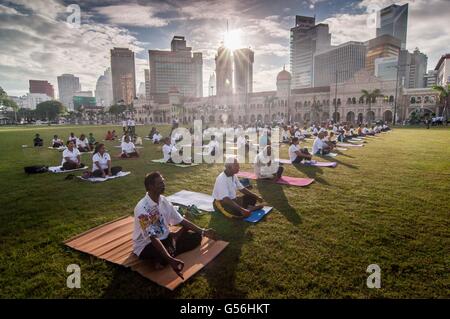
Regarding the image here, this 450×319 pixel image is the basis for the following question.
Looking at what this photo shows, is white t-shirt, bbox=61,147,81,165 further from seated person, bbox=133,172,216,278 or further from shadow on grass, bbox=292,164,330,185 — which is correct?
shadow on grass, bbox=292,164,330,185

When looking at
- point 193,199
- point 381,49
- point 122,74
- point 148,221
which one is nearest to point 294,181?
point 193,199

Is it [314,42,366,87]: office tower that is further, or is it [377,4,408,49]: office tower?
[377,4,408,49]: office tower

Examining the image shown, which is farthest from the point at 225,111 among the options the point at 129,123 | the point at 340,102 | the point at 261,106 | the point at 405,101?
the point at 129,123

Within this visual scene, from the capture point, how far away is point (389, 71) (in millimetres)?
122188

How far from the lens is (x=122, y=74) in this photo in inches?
6993

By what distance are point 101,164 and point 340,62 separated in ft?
461

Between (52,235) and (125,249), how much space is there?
5.66ft

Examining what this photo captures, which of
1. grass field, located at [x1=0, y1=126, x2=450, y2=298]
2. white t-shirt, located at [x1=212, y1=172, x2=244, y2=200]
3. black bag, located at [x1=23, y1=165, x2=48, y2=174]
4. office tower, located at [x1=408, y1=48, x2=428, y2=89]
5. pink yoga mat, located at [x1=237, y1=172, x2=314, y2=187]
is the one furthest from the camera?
office tower, located at [x1=408, y1=48, x2=428, y2=89]

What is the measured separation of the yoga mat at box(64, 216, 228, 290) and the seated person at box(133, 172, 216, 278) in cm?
14

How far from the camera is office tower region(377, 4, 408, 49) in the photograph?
583ft

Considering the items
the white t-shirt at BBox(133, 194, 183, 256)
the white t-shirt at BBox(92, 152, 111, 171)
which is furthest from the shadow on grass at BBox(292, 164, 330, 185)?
the white t-shirt at BBox(92, 152, 111, 171)

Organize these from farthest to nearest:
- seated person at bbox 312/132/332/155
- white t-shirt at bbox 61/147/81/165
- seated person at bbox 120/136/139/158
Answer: seated person at bbox 312/132/332/155 → seated person at bbox 120/136/139/158 → white t-shirt at bbox 61/147/81/165

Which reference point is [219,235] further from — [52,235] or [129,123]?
[129,123]
